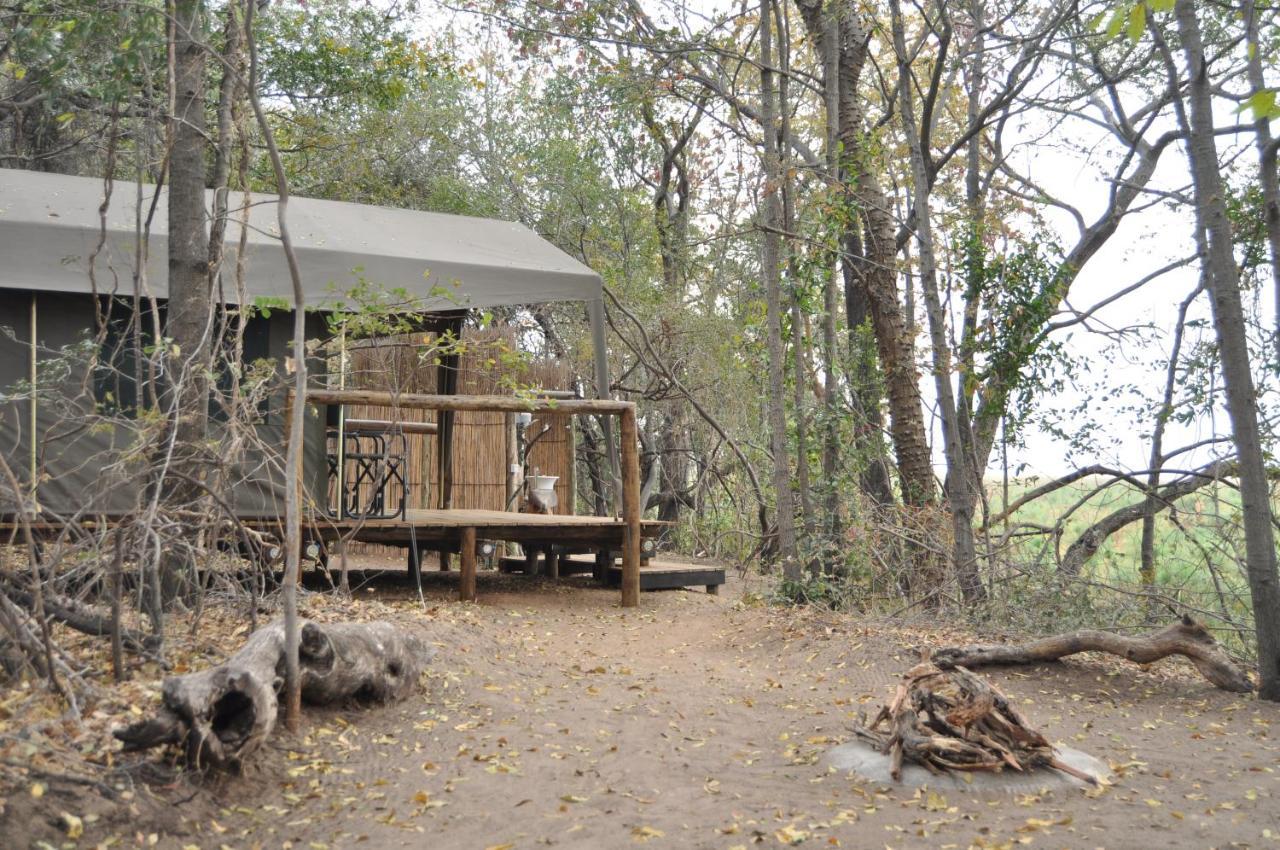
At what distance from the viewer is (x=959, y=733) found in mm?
4141

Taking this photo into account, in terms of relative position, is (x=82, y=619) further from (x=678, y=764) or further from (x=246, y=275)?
(x=246, y=275)

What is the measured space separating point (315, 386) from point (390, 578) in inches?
69.4

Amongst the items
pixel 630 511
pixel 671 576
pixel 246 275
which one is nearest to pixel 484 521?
pixel 630 511

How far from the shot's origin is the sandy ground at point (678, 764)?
3.46 metres

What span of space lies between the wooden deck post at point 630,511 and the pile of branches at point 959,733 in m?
3.75

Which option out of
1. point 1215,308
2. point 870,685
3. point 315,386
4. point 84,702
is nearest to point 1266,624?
point 1215,308

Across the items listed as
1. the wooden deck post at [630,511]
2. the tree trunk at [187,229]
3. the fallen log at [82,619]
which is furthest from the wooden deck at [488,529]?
the fallen log at [82,619]

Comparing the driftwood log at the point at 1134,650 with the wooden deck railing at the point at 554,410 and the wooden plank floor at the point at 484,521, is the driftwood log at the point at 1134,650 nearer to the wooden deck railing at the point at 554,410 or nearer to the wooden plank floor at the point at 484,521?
the wooden deck railing at the point at 554,410

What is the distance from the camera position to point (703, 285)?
1571 centimetres

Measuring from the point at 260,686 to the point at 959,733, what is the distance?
2530 mm

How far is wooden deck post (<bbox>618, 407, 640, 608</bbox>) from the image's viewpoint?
789cm

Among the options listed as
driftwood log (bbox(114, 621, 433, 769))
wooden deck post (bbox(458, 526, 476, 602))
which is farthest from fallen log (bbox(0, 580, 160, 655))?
wooden deck post (bbox(458, 526, 476, 602))

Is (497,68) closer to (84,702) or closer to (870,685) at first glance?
(870,685)

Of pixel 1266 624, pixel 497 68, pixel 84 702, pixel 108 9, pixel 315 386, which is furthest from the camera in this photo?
pixel 497 68
